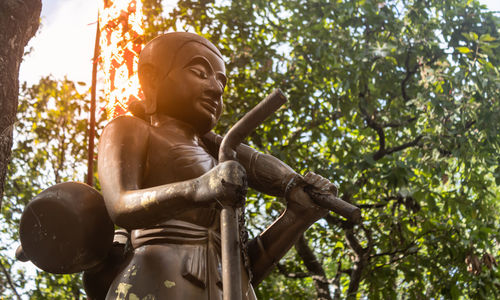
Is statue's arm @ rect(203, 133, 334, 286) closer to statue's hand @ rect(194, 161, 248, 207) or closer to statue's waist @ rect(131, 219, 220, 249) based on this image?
statue's waist @ rect(131, 219, 220, 249)

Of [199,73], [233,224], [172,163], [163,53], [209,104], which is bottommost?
[233,224]

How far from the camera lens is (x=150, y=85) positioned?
3.03 m

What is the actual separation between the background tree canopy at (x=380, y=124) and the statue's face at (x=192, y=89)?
13.1 feet

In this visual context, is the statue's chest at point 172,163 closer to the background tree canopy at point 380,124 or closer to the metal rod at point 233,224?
the metal rod at point 233,224

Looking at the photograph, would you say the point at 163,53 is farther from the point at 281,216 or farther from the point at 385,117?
the point at 385,117

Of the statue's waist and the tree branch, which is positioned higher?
the tree branch

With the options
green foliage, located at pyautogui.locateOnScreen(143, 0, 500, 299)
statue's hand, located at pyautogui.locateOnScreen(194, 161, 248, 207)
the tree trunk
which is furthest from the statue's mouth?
green foliage, located at pyautogui.locateOnScreen(143, 0, 500, 299)

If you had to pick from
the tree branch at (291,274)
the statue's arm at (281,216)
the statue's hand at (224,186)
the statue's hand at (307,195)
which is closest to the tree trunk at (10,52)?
the statue's arm at (281,216)

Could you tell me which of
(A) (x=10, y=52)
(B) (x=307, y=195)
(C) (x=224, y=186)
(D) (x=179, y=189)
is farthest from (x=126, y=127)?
(A) (x=10, y=52)

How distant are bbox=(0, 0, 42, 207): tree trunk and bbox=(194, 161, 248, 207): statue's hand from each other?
140 cm

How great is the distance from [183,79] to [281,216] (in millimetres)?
862

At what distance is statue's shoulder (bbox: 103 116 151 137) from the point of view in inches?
107

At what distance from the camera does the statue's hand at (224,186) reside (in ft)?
7.17

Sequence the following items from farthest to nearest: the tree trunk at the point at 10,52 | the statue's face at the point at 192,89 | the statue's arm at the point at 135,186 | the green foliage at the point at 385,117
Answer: the green foliage at the point at 385,117 → the tree trunk at the point at 10,52 → the statue's face at the point at 192,89 → the statue's arm at the point at 135,186
